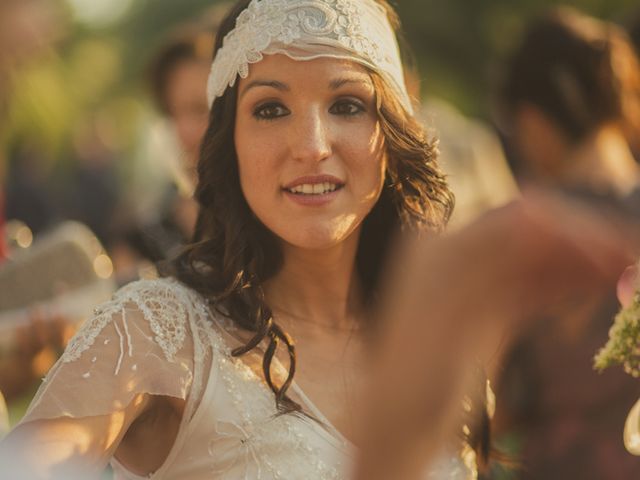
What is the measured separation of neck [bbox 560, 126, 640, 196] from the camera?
4.49 meters

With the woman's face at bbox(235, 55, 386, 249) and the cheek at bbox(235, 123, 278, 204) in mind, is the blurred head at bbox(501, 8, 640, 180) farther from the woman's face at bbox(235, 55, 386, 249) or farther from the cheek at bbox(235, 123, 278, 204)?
the cheek at bbox(235, 123, 278, 204)

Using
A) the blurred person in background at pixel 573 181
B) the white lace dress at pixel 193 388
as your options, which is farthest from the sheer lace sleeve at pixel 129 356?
the blurred person in background at pixel 573 181

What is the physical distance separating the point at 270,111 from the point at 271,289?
1.82ft

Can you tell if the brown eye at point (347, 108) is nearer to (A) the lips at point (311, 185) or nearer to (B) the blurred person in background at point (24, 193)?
(A) the lips at point (311, 185)

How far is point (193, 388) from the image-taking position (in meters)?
2.85

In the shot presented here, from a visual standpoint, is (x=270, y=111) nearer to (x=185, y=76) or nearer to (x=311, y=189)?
(x=311, y=189)

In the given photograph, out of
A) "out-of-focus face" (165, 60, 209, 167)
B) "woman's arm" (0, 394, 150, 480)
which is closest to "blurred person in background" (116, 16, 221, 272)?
"out-of-focus face" (165, 60, 209, 167)

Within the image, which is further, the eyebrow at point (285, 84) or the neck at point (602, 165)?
the neck at point (602, 165)

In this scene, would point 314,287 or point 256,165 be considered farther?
point 314,287

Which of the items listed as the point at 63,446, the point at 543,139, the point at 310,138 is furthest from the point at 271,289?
the point at 543,139

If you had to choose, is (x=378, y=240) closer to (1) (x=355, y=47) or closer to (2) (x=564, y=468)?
(1) (x=355, y=47)

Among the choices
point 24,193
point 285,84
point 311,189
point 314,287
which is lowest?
point 24,193

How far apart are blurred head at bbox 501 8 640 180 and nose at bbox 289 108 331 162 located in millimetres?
1995

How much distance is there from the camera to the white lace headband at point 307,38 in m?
3.10
